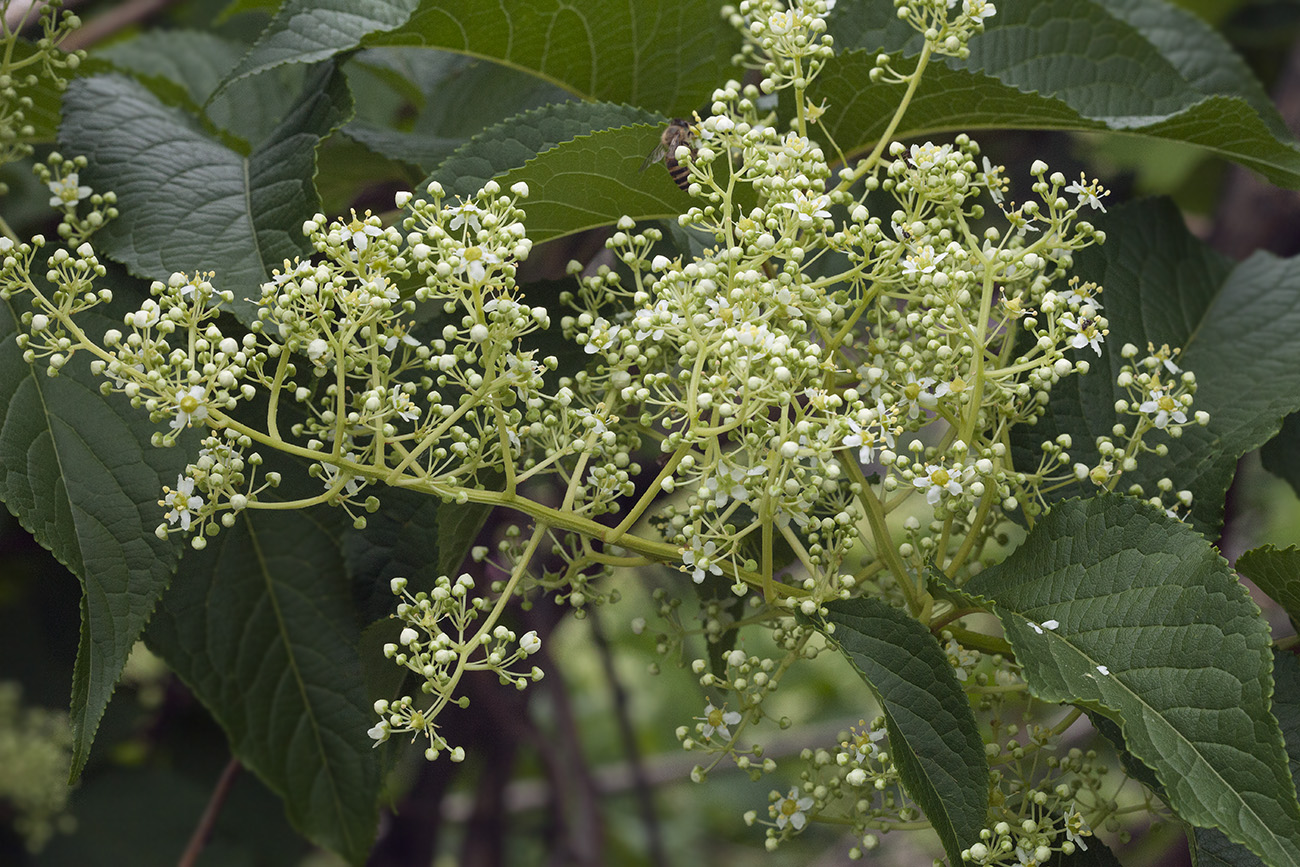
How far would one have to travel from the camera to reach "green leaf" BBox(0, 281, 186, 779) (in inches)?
46.1

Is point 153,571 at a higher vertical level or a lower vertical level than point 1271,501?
higher

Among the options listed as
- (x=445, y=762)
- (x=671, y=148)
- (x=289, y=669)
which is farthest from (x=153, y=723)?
(x=671, y=148)

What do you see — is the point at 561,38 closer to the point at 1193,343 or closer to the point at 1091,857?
the point at 1193,343

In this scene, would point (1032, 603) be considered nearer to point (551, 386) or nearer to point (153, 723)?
point (551, 386)

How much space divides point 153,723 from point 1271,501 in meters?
3.36

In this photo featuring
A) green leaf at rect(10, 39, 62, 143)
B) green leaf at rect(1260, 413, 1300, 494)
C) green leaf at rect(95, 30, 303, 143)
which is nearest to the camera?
green leaf at rect(10, 39, 62, 143)

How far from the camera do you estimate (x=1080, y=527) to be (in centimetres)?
117

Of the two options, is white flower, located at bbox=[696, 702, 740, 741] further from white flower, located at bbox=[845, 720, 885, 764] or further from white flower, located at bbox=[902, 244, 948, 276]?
white flower, located at bbox=[902, 244, 948, 276]

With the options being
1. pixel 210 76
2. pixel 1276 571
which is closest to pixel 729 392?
pixel 1276 571

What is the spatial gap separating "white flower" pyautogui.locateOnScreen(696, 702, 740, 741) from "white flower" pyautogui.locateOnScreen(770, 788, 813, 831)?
0.10m

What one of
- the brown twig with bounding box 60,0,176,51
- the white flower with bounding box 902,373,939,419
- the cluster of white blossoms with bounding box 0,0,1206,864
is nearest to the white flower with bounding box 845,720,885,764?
the cluster of white blossoms with bounding box 0,0,1206,864

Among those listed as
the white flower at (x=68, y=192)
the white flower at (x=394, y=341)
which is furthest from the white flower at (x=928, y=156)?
the white flower at (x=68, y=192)

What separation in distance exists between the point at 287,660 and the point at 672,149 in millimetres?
921

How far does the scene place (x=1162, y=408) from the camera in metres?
1.22
